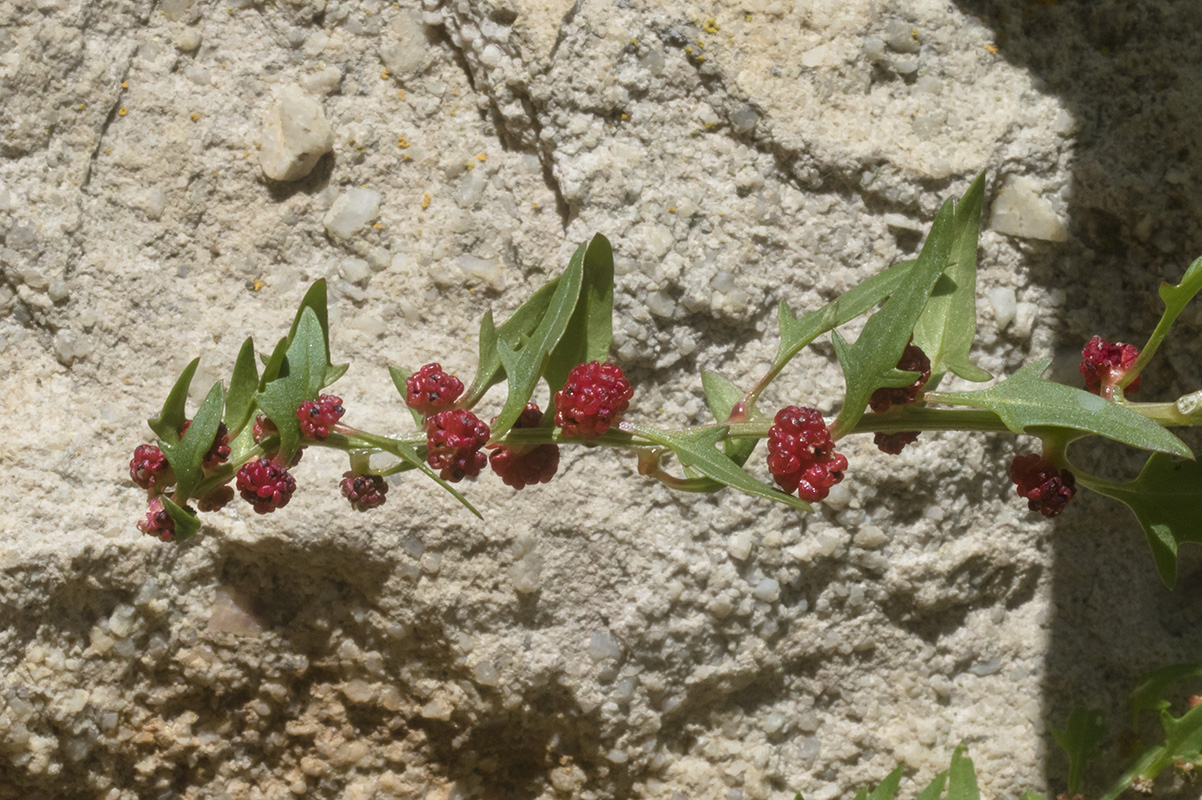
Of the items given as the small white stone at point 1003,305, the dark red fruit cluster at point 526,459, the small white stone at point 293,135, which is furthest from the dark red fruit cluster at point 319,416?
the small white stone at point 1003,305

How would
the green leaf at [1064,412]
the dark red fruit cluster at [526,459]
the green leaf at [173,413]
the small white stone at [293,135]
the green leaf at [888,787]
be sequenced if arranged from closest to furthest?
the green leaf at [1064,412], the green leaf at [173,413], the dark red fruit cluster at [526,459], the green leaf at [888,787], the small white stone at [293,135]

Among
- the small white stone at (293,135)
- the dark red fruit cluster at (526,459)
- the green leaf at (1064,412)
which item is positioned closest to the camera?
the green leaf at (1064,412)

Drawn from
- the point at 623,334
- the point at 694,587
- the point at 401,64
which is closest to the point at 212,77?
the point at 401,64

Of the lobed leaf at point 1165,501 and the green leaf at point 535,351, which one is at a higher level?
the green leaf at point 535,351

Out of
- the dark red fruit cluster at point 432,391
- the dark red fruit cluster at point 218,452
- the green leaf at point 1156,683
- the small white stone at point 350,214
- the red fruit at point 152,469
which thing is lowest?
the green leaf at point 1156,683

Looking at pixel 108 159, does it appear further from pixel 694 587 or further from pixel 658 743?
pixel 658 743

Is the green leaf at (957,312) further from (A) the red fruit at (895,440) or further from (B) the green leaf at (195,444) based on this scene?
(B) the green leaf at (195,444)

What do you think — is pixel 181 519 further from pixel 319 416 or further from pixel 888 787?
pixel 888 787
